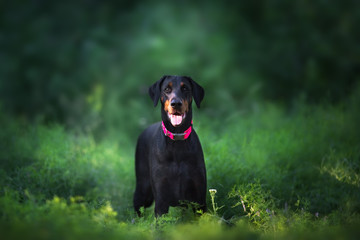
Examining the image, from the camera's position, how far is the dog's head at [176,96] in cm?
471

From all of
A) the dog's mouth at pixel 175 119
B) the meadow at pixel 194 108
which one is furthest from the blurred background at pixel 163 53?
the dog's mouth at pixel 175 119

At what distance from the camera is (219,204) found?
16.8 feet

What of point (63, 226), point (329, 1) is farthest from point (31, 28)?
point (63, 226)

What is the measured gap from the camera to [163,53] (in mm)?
13320

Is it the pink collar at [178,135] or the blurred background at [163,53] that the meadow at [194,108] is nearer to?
the blurred background at [163,53]

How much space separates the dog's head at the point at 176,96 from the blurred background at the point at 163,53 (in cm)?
577

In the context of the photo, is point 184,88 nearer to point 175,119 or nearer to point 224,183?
point 175,119

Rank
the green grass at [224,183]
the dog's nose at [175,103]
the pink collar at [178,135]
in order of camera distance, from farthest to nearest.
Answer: the pink collar at [178,135], the dog's nose at [175,103], the green grass at [224,183]

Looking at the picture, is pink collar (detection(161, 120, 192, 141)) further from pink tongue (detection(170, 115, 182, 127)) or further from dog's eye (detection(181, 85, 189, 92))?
dog's eye (detection(181, 85, 189, 92))

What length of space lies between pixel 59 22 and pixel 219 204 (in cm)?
1225

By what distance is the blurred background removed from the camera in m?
12.4

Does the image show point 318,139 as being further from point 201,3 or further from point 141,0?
point 141,0

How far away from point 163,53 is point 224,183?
8288mm

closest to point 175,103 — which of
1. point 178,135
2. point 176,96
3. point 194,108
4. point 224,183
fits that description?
point 176,96
